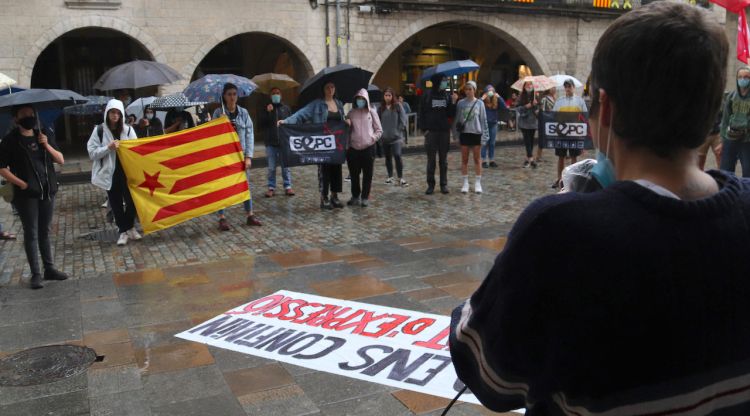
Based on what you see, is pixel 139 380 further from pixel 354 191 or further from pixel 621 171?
pixel 354 191

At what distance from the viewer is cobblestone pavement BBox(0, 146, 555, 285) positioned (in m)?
7.60

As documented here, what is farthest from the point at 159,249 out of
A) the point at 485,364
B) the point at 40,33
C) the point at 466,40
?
the point at 466,40

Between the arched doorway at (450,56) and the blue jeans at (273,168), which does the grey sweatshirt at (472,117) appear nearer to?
the blue jeans at (273,168)

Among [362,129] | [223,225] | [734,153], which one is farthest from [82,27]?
[734,153]

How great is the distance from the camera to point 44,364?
15.0 feet

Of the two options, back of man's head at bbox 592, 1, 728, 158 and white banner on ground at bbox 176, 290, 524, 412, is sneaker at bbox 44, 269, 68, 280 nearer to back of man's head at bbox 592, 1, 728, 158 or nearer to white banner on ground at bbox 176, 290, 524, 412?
white banner on ground at bbox 176, 290, 524, 412

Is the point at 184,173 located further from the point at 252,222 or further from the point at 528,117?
the point at 528,117

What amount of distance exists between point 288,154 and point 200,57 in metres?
9.19

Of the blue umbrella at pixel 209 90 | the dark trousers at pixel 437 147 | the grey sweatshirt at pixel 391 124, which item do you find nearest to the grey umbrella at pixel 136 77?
the blue umbrella at pixel 209 90

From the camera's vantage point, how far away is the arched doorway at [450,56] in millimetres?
25516

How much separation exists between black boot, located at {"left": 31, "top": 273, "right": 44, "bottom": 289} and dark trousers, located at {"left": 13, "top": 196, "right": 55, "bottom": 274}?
41 mm

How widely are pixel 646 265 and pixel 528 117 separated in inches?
534

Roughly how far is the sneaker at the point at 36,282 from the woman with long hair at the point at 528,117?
34.2 feet

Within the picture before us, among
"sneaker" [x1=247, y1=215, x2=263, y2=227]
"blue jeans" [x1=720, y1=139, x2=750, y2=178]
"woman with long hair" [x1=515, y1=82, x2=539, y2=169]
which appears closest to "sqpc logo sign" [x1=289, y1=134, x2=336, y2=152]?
"sneaker" [x1=247, y1=215, x2=263, y2=227]
